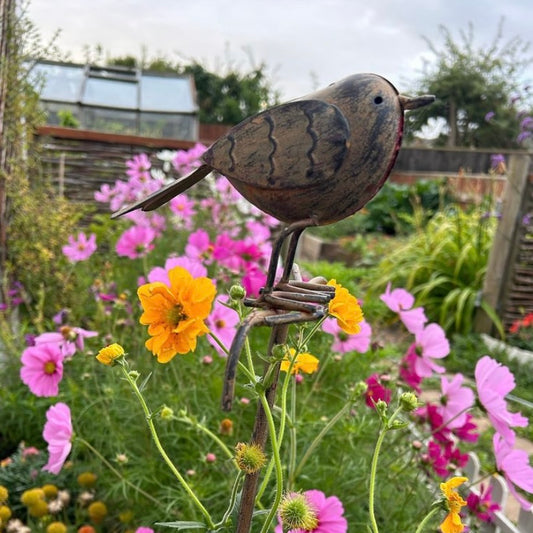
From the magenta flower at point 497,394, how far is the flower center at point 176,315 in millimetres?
447

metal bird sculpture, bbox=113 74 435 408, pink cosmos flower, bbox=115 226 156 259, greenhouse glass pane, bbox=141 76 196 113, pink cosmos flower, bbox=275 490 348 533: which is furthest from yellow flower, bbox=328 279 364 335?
greenhouse glass pane, bbox=141 76 196 113

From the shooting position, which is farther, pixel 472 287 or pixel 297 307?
pixel 472 287

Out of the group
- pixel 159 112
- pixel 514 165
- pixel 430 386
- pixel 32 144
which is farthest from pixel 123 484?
pixel 159 112

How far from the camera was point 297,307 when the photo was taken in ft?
1.55

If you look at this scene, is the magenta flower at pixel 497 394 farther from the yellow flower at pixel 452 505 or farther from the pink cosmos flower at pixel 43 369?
the pink cosmos flower at pixel 43 369

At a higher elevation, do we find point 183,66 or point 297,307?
point 183,66

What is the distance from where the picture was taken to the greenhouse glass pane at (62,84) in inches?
198

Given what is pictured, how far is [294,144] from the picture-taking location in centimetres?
48

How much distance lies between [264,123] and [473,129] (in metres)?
11.9

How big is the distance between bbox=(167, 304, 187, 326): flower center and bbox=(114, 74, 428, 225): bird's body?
100mm

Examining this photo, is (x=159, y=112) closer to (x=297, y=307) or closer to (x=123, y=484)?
(x=123, y=484)

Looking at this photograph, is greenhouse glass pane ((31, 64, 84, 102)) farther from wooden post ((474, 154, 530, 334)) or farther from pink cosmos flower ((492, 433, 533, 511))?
pink cosmos flower ((492, 433, 533, 511))

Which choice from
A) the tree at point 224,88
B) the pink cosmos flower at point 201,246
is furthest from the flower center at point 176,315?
the tree at point 224,88

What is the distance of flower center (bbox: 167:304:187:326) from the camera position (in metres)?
0.51
